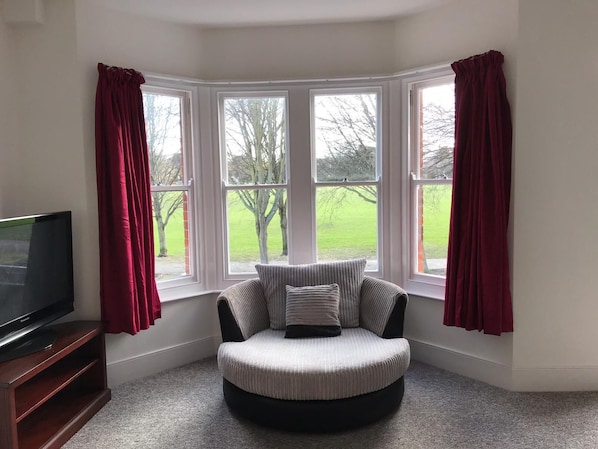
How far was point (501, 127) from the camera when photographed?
3.07 meters

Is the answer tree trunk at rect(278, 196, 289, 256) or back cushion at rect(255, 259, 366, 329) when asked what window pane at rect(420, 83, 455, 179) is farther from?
tree trunk at rect(278, 196, 289, 256)

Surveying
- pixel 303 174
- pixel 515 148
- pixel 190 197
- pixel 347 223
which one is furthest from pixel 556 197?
pixel 190 197

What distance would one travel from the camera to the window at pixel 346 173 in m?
3.96

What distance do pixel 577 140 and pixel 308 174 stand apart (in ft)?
6.32

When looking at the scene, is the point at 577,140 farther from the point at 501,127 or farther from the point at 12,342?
the point at 12,342

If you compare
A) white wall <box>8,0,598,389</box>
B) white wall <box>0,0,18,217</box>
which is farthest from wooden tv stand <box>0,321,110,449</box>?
white wall <box>0,0,18,217</box>

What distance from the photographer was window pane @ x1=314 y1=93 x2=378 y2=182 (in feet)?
13.0

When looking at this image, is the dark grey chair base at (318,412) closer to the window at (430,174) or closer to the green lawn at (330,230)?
the window at (430,174)

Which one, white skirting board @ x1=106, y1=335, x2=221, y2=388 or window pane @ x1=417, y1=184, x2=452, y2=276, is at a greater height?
window pane @ x1=417, y1=184, x2=452, y2=276

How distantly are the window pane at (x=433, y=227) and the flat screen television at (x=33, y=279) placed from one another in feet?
8.45

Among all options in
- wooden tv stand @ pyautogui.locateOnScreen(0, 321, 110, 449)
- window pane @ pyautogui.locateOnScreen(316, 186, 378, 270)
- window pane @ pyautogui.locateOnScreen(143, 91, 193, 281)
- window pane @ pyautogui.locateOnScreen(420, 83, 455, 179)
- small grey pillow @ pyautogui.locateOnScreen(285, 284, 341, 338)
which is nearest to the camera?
wooden tv stand @ pyautogui.locateOnScreen(0, 321, 110, 449)

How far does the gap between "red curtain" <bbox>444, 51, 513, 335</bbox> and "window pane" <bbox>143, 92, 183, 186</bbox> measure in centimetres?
213

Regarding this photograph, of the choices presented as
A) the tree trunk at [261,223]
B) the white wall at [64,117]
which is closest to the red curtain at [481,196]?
the tree trunk at [261,223]

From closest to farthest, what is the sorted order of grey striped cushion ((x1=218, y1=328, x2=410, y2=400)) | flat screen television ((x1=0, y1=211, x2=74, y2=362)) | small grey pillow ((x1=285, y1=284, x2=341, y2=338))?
flat screen television ((x1=0, y1=211, x2=74, y2=362)) → grey striped cushion ((x1=218, y1=328, x2=410, y2=400)) → small grey pillow ((x1=285, y1=284, x2=341, y2=338))
